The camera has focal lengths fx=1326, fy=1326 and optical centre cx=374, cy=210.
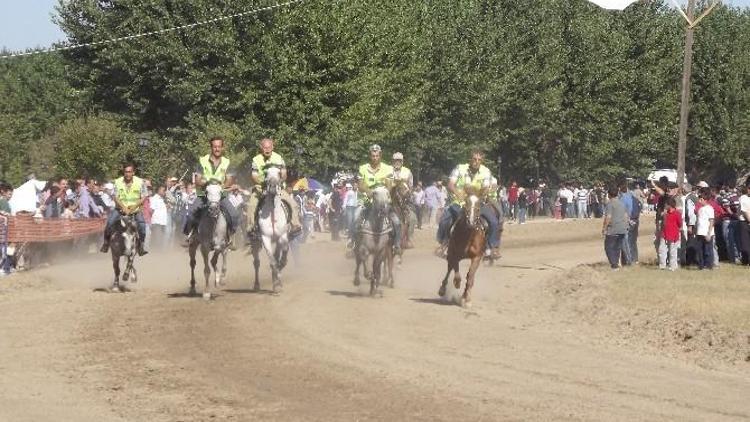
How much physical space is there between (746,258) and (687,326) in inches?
575

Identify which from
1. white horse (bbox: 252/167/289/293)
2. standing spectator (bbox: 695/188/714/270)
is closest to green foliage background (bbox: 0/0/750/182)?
standing spectator (bbox: 695/188/714/270)

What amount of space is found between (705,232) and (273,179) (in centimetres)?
1375

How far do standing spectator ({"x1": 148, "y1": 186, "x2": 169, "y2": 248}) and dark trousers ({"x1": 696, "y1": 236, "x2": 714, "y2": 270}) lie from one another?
16.0 metres

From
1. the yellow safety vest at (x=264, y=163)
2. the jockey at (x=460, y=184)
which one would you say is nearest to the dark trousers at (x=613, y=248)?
the jockey at (x=460, y=184)

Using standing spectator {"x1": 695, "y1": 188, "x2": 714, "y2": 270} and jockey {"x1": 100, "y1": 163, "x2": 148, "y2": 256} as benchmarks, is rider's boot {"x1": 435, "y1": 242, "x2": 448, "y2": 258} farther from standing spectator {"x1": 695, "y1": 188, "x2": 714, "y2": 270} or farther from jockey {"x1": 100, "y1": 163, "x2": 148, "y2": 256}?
standing spectator {"x1": 695, "y1": 188, "x2": 714, "y2": 270}

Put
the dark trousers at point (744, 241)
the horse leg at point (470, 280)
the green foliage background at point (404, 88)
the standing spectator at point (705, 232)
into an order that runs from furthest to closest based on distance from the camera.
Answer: the green foliage background at point (404, 88) → the dark trousers at point (744, 241) → the standing spectator at point (705, 232) → the horse leg at point (470, 280)

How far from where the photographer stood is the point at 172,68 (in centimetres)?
5984

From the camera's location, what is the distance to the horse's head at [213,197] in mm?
23938

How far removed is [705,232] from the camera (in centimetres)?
3334

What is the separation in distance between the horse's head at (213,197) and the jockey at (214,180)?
0.10m

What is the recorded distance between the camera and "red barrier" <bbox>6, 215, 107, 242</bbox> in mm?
31041

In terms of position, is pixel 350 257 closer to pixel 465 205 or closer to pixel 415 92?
pixel 465 205

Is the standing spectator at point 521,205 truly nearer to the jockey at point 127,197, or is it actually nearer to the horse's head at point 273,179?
the jockey at point 127,197

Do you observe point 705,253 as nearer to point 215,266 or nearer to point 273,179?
point 273,179
